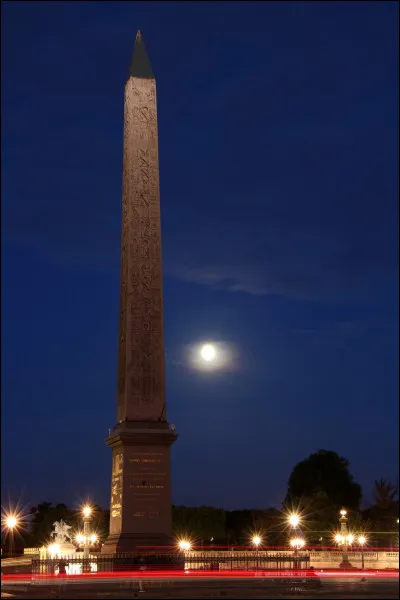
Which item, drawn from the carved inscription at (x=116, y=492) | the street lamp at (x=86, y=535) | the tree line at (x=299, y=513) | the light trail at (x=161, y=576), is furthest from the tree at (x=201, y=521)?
the light trail at (x=161, y=576)

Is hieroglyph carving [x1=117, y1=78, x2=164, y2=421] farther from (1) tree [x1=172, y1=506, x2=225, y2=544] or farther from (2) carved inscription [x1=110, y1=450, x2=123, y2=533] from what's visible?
(1) tree [x1=172, y1=506, x2=225, y2=544]

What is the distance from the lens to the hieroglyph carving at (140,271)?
34.8m

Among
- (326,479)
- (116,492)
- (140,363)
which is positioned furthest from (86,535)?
(326,479)

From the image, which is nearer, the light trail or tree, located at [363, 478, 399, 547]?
the light trail

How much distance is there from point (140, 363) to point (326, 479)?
58.7m

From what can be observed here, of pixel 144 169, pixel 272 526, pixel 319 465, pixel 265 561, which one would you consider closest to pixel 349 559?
pixel 265 561

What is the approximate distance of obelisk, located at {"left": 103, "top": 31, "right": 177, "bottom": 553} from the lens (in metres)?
33.8

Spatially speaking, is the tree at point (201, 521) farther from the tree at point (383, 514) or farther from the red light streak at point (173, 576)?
the red light streak at point (173, 576)

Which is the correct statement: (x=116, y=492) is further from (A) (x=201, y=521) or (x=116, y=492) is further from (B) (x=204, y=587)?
(A) (x=201, y=521)

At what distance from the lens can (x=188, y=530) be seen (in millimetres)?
77750

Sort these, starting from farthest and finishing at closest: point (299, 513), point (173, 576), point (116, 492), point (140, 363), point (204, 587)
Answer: point (299, 513) < point (140, 363) < point (116, 492) < point (173, 576) < point (204, 587)

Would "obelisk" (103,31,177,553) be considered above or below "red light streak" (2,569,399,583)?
above

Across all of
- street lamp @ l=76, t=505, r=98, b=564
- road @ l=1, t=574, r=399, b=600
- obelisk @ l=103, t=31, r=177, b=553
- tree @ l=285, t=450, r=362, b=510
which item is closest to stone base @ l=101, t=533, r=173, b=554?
obelisk @ l=103, t=31, r=177, b=553

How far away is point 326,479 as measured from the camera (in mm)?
90188
